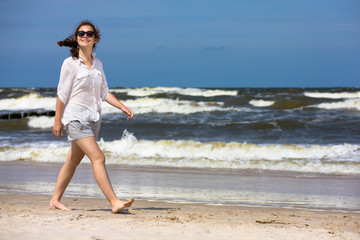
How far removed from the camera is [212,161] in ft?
32.7

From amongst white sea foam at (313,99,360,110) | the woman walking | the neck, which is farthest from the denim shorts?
white sea foam at (313,99,360,110)

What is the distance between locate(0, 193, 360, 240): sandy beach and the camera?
138 inches

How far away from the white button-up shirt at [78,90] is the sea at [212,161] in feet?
7.52

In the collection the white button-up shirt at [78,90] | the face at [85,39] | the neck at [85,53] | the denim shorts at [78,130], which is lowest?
→ the denim shorts at [78,130]

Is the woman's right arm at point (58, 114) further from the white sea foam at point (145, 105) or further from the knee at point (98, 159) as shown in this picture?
the white sea foam at point (145, 105)

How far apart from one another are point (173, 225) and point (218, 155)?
287 inches

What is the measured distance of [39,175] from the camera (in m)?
A: 8.43

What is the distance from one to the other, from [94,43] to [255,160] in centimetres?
638

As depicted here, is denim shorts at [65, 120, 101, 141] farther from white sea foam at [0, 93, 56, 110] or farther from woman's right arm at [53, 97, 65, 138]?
white sea foam at [0, 93, 56, 110]

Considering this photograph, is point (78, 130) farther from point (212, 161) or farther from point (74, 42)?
point (212, 161)

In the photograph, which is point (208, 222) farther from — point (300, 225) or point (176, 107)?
point (176, 107)

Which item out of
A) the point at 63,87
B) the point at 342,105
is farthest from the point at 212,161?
the point at 342,105

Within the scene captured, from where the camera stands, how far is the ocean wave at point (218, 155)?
30.9 feet

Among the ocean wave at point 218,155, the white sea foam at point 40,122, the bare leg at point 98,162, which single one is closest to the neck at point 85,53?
the bare leg at point 98,162
